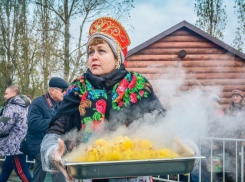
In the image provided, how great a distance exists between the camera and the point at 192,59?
40.1ft

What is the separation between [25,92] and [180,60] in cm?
1345

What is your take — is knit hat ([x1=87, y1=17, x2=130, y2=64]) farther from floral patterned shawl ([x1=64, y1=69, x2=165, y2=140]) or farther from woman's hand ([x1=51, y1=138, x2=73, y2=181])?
woman's hand ([x1=51, y1=138, x2=73, y2=181])

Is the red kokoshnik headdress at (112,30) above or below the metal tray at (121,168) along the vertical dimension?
above

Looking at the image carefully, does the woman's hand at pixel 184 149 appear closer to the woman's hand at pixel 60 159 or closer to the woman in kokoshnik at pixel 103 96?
the woman in kokoshnik at pixel 103 96

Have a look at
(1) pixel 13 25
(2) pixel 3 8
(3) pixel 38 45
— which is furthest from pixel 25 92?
(2) pixel 3 8

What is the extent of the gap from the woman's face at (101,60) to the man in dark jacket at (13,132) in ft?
13.6

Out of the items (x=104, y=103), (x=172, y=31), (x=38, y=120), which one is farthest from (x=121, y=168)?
(x=172, y=31)

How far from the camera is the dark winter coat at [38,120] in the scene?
548 cm

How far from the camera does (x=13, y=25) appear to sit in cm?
2556

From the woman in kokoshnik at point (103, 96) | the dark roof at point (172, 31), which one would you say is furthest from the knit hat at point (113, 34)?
the dark roof at point (172, 31)

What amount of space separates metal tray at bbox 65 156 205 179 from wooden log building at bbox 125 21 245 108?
9.79m

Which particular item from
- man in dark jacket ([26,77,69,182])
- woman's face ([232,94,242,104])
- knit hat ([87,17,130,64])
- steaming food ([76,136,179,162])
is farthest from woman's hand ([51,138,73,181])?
woman's face ([232,94,242,104])

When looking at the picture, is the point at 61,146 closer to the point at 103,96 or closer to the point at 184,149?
the point at 103,96

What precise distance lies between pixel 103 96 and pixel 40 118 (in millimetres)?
3553
